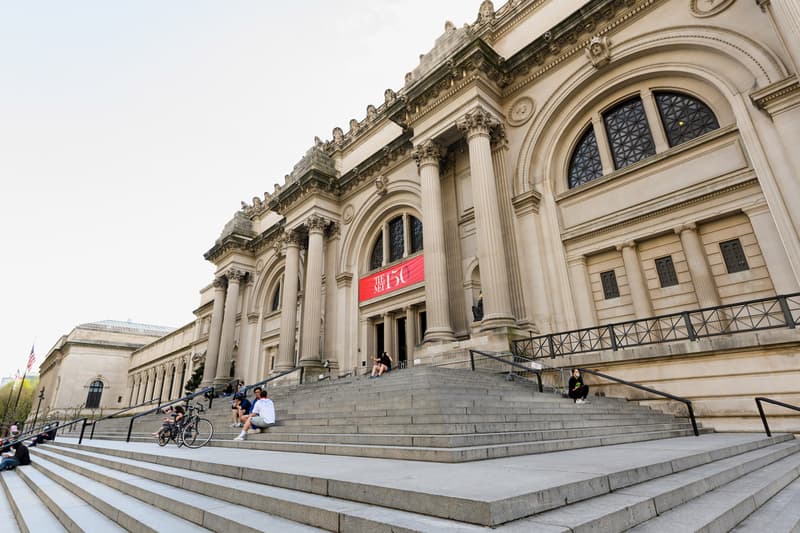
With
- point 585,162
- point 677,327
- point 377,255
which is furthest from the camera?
point 377,255

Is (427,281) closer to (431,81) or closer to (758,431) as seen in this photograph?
(431,81)

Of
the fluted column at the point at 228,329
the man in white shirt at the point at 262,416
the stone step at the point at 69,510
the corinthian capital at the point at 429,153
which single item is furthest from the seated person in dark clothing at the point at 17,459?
the fluted column at the point at 228,329

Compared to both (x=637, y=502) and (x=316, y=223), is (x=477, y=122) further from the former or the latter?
(x=637, y=502)

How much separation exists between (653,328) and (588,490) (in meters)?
10.3

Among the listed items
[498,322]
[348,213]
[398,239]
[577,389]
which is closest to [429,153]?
[398,239]

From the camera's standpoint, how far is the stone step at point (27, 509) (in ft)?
15.2

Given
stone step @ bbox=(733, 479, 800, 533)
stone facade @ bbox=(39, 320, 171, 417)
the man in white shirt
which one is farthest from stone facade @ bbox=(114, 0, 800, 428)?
stone facade @ bbox=(39, 320, 171, 417)

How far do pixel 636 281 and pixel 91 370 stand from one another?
6611 cm

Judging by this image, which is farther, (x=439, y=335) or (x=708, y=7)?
(x=439, y=335)

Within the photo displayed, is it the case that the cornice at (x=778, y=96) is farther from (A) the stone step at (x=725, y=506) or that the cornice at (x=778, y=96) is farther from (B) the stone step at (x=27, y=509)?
(B) the stone step at (x=27, y=509)

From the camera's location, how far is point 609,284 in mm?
12930

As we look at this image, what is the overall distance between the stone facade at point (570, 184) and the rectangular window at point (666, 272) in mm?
38

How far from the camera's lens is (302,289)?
24.5 metres

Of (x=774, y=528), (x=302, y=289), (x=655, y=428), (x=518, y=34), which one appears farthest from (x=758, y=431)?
(x=302, y=289)
